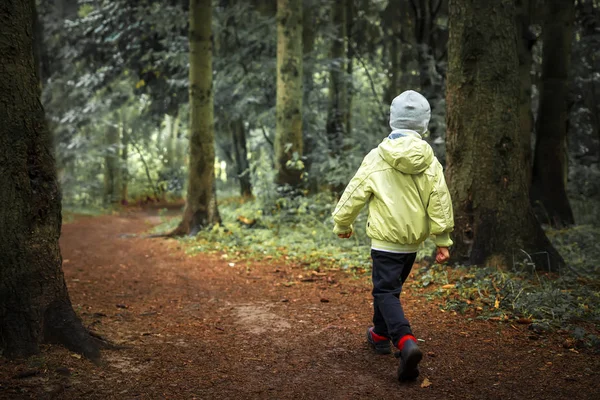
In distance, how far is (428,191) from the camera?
4051 millimetres

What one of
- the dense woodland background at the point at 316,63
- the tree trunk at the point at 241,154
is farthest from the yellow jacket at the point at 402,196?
the tree trunk at the point at 241,154

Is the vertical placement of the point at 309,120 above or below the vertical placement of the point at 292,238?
above

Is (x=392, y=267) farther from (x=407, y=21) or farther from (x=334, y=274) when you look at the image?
(x=407, y=21)

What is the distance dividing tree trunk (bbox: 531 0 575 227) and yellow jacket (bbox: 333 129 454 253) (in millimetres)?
8490

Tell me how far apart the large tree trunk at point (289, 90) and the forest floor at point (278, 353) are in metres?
6.32

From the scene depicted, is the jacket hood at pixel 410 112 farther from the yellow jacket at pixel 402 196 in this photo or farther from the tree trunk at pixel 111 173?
the tree trunk at pixel 111 173

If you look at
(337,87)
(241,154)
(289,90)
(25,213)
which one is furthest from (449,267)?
(241,154)

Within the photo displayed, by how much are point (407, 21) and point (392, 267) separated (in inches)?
490

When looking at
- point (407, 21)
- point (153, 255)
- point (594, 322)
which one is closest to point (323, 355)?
point (594, 322)

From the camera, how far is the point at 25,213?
153 inches

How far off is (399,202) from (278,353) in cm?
170

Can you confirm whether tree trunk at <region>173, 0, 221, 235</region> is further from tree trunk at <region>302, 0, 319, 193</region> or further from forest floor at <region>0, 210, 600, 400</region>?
forest floor at <region>0, 210, 600, 400</region>

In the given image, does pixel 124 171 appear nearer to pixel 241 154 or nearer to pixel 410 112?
pixel 241 154

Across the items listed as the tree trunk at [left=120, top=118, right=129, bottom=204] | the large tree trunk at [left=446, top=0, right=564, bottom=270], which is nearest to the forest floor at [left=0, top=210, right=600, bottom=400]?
the large tree trunk at [left=446, top=0, right=564, bottom=270]
